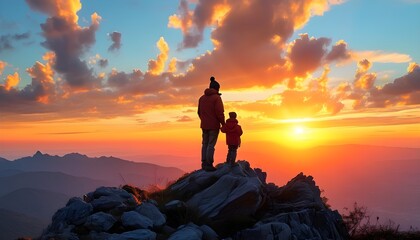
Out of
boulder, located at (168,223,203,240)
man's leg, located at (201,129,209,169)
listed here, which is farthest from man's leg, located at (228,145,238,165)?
boulder, located at (168,223,203,240)

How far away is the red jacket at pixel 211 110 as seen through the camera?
1984 centimetres

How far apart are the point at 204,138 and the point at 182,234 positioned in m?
8.34

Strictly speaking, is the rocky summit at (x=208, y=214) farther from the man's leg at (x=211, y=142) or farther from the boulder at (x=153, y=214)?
the man's leg at (x=211, y=142)

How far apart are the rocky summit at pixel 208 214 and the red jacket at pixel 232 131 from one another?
1.66 meters

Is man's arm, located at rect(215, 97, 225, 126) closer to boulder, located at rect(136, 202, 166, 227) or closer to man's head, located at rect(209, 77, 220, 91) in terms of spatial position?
man's head, located at rect(209, 77, 220, 91)

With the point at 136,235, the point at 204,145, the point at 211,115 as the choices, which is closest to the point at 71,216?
the point at 136,235

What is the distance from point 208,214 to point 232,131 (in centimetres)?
551

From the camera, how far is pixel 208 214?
16.3 metres

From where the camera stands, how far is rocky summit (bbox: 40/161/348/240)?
14000mm

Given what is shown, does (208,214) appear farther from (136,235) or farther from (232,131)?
(232,131)

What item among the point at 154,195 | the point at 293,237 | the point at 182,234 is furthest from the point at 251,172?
the point at 182,234

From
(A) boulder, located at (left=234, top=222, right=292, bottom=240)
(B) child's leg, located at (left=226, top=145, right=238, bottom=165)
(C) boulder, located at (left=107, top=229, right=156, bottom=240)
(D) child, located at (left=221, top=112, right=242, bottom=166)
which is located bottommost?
(A) boulder, located at (left=234, top=222, right=292, bottom=240)

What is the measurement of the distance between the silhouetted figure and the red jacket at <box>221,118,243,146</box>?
35cm

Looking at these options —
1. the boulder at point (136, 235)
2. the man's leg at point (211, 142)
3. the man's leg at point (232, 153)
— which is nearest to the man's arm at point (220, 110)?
the man's leg at point (211, 142)
